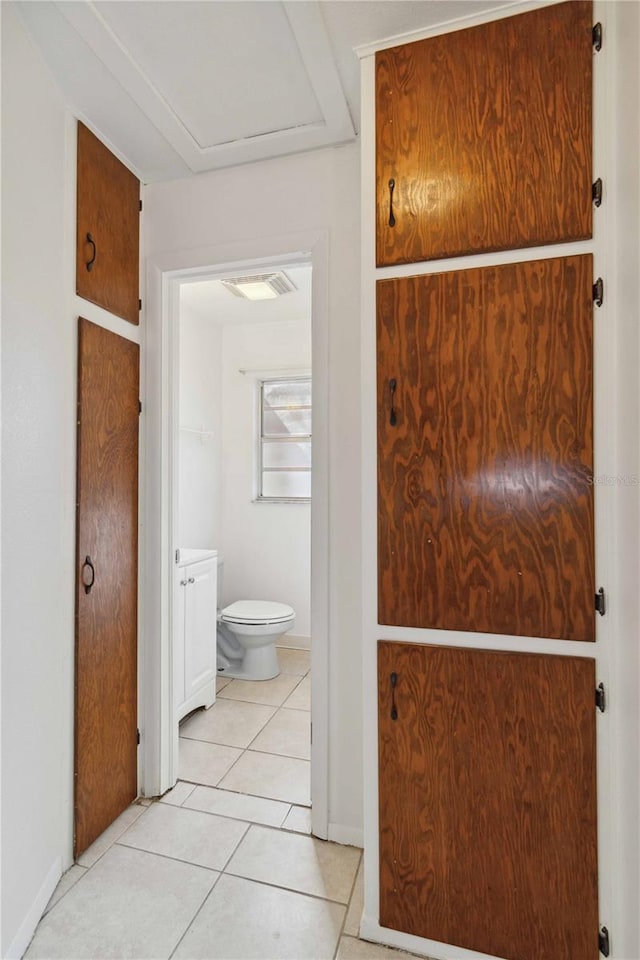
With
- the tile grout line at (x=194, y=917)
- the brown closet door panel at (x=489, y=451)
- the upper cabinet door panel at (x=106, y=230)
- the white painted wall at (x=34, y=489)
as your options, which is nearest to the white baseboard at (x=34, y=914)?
the white painted wall at (x=34, y=489)

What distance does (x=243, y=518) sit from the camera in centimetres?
408

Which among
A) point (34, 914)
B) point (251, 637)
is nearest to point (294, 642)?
point (251, 637)

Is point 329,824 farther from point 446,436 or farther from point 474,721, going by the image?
point 446,436

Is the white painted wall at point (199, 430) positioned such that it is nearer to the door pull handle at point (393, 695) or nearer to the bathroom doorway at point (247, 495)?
the bathroom doorway at point (247, 495)

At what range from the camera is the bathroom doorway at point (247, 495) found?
104 inches

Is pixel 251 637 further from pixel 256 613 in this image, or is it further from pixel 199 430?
pixel 199 430

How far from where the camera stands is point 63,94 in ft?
5.32

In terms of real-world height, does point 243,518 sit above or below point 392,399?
below

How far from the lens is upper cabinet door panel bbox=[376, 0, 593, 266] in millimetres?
1274

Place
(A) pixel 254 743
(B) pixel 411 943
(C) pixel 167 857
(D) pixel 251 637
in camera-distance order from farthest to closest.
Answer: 1. (D) pixel 251 637
2. (A) pixel 254 743
3. (C) pixel 167 857
4. (B) pixel 411 943

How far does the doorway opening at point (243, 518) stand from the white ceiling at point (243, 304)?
0.01m

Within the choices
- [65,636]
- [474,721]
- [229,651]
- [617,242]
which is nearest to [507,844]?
[474,721]

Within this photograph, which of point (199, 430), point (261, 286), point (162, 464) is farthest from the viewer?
point (199, 430)

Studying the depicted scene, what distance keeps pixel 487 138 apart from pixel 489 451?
0.85 m
